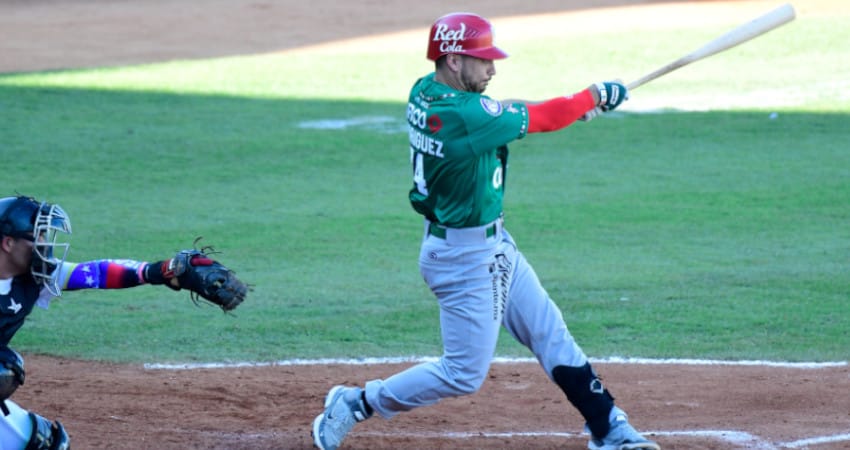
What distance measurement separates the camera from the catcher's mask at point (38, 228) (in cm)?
458

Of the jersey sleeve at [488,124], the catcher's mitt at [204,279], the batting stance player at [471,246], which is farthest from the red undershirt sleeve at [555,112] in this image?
the catcher's mitt at [204,279]

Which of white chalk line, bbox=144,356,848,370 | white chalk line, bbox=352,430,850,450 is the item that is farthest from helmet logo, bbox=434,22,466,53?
white chalk line, bbox=144,356,848,370

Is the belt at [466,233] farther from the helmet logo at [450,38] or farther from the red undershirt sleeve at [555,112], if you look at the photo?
the helmet logo at [450,38]

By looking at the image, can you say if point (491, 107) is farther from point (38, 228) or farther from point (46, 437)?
point (46, 437)

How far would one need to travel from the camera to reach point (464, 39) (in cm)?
503

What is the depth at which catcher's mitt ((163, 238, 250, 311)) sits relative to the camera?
15.0 feet

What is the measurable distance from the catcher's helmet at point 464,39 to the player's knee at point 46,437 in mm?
2146

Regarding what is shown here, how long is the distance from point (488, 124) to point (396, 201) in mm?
7144

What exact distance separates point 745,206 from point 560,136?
13.7 feet

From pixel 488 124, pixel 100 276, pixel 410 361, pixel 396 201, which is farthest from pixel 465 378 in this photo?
pixel 396 201

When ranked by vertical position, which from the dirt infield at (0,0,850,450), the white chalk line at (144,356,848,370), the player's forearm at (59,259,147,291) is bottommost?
the white chalk line at (144,356,848,370)

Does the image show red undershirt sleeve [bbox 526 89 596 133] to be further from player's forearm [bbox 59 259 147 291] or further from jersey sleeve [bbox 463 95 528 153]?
player's forearm [bbox 59 259 147 291]

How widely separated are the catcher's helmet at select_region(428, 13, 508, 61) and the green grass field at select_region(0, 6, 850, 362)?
2.85m

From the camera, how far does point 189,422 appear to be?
5.89m
